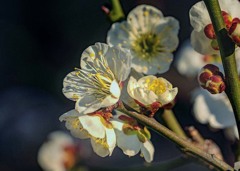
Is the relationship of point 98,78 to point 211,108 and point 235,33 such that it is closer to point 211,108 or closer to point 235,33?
point 235,33

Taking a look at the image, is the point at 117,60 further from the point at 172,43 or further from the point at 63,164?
the point at 63,164

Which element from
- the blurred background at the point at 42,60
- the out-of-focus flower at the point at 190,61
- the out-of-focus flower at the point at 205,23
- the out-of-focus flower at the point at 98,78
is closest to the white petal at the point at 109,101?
the out-of-focus flower at the point at 98,78

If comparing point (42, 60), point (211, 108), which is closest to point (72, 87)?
point (211, 108)

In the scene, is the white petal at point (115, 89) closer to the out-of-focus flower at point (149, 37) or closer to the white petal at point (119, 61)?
the white petal at point (119, 61)

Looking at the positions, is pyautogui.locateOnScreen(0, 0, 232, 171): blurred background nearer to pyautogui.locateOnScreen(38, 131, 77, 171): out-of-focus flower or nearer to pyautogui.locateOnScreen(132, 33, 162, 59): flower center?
pyautogui.locateOnScreen(38, 131, 77, 171): out-of-focus flower

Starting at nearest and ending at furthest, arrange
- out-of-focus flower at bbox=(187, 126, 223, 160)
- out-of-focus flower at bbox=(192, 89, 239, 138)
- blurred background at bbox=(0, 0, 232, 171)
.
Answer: out-of-focus flower at bbox=(187, 126, 223, 160)
out-of-focus flower at bbox=(192, 89, 239, 138)
blurred background at bbox=(0, 0, 232, 171)

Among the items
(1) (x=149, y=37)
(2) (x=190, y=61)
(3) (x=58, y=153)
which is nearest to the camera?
(1) (x=149, y=37)

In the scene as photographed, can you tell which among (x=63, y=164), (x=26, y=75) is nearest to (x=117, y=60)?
(x=63, y=164)

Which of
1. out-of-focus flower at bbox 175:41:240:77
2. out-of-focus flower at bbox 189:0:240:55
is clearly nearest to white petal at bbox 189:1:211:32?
out-of-focus flower at bbox 189:0:240:55
